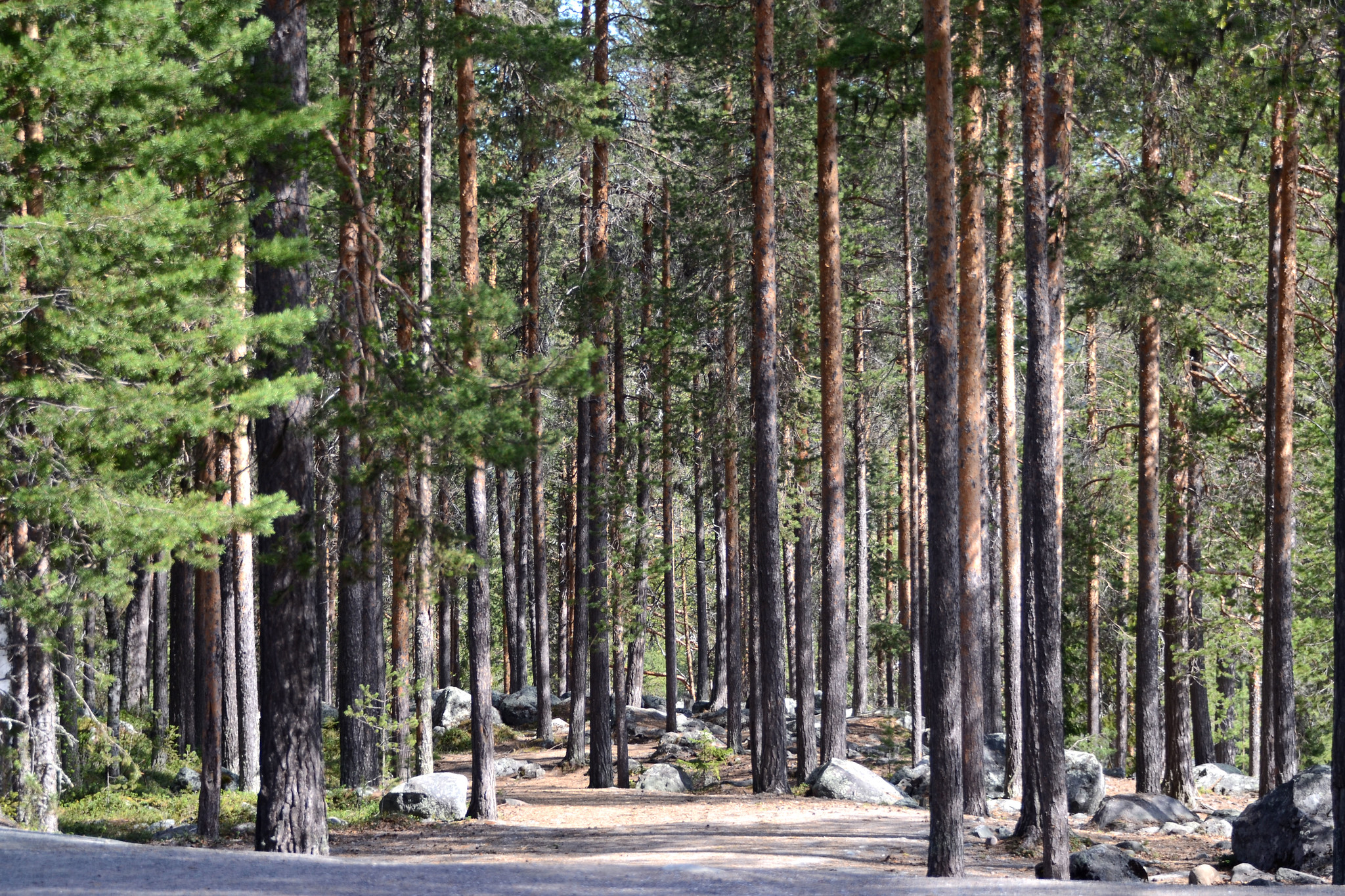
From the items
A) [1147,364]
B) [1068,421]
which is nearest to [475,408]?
[1147,364]

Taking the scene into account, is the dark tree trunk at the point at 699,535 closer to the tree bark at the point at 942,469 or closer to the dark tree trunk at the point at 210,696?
the dark tree trunk at the point at 210,696

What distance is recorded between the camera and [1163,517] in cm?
2584

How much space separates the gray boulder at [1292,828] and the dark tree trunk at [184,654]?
16.9 metres

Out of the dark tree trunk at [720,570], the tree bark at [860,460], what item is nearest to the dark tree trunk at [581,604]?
the dark tree trunk at [720,570]

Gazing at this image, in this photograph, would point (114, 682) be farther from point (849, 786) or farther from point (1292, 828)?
point (1292, 828)

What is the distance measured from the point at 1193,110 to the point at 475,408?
8.73 meters

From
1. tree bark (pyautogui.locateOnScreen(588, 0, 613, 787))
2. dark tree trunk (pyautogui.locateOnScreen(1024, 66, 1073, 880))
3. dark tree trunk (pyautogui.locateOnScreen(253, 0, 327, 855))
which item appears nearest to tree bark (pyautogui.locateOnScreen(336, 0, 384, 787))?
dark tree trunk (pyautogui.locateOnScreen(253, 0, 327, 855))

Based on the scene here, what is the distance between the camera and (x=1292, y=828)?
11375mm

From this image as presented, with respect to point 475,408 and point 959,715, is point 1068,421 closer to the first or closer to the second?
point 959,715

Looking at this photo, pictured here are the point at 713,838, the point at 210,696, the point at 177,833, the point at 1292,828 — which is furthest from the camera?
the point at 210,696

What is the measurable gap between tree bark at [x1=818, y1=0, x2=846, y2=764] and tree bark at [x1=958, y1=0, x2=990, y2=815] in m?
1.93

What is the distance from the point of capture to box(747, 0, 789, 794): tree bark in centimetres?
1543

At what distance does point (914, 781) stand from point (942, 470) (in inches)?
400

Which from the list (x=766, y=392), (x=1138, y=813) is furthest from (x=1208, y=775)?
(x=766, y=392)
